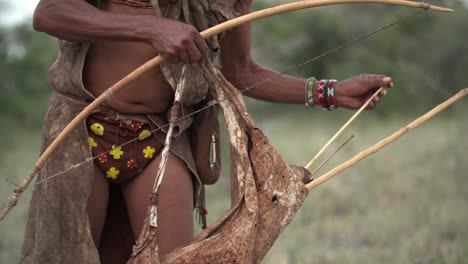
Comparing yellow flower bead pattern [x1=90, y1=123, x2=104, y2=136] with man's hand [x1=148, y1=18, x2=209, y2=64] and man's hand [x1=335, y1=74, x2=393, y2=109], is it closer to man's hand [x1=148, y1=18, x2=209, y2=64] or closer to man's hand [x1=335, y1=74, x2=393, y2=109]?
man's hand [x1=148, y1=18, x2=209, y2=64]

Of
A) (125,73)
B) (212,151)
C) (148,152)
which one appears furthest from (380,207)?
(125,73)

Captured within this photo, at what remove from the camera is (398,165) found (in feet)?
33.8

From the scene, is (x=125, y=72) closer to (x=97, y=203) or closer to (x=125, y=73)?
(x=125, y=73)

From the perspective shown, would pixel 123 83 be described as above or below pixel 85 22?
below

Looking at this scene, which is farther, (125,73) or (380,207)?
(380,207)

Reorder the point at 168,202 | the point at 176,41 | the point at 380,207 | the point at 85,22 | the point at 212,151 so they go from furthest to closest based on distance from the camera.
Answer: the point at 380,207 → the point at 212,151 → the point at 168,202 → the point at 85,22 → the point at 176,41

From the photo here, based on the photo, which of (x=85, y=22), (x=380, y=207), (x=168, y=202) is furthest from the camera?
(x=380, y=207)

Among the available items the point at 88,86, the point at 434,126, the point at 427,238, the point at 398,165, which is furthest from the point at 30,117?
the point at 88,86

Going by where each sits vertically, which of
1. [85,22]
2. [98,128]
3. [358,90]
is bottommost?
[358,90]

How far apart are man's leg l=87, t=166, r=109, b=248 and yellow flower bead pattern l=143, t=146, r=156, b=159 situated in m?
0.16

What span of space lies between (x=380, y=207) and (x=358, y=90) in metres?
5.07

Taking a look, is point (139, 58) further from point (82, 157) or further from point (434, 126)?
point (434, 126)

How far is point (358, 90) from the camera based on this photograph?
125 inches

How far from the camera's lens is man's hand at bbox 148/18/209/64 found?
253 centimetres
